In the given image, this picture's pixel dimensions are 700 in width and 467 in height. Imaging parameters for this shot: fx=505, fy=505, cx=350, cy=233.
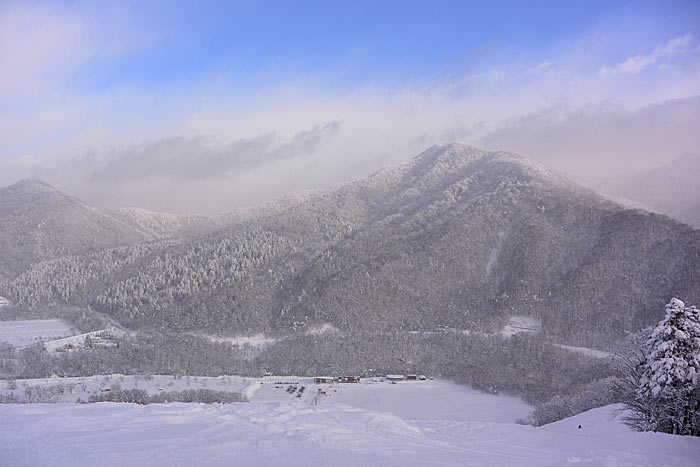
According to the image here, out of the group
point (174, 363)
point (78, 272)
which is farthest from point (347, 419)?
point (78, 272)

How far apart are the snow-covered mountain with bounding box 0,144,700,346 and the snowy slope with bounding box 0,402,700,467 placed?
226ft

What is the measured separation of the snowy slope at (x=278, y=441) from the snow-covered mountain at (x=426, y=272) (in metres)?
68.8

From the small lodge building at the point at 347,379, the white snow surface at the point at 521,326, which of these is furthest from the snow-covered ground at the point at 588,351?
the small lodge building at the point at 347,379

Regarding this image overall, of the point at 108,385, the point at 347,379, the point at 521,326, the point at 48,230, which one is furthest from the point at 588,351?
the point at 48,230

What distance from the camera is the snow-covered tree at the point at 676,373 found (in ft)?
66.6

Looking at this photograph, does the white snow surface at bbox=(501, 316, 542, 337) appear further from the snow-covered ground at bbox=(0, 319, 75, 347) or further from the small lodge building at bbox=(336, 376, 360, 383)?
the snow-covered ground at bbox=(0, 319, 75, 347)

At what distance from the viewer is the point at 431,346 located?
8312 centimetres

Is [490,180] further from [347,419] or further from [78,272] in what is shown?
[347,419]

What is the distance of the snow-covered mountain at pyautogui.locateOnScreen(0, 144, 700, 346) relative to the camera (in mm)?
92188

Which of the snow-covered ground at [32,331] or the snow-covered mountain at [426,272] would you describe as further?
the snow-covered mountain at [426,272]

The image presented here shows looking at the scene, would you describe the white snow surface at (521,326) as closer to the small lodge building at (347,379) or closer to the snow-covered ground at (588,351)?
the snow-covered ground at (588,351)

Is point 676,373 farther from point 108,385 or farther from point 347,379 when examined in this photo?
point 108,385

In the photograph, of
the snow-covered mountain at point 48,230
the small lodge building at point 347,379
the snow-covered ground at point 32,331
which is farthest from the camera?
the snow-covered mountain at point 48,230

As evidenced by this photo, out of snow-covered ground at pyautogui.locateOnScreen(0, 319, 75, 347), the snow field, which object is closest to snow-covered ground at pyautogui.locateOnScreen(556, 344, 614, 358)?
the snow field
